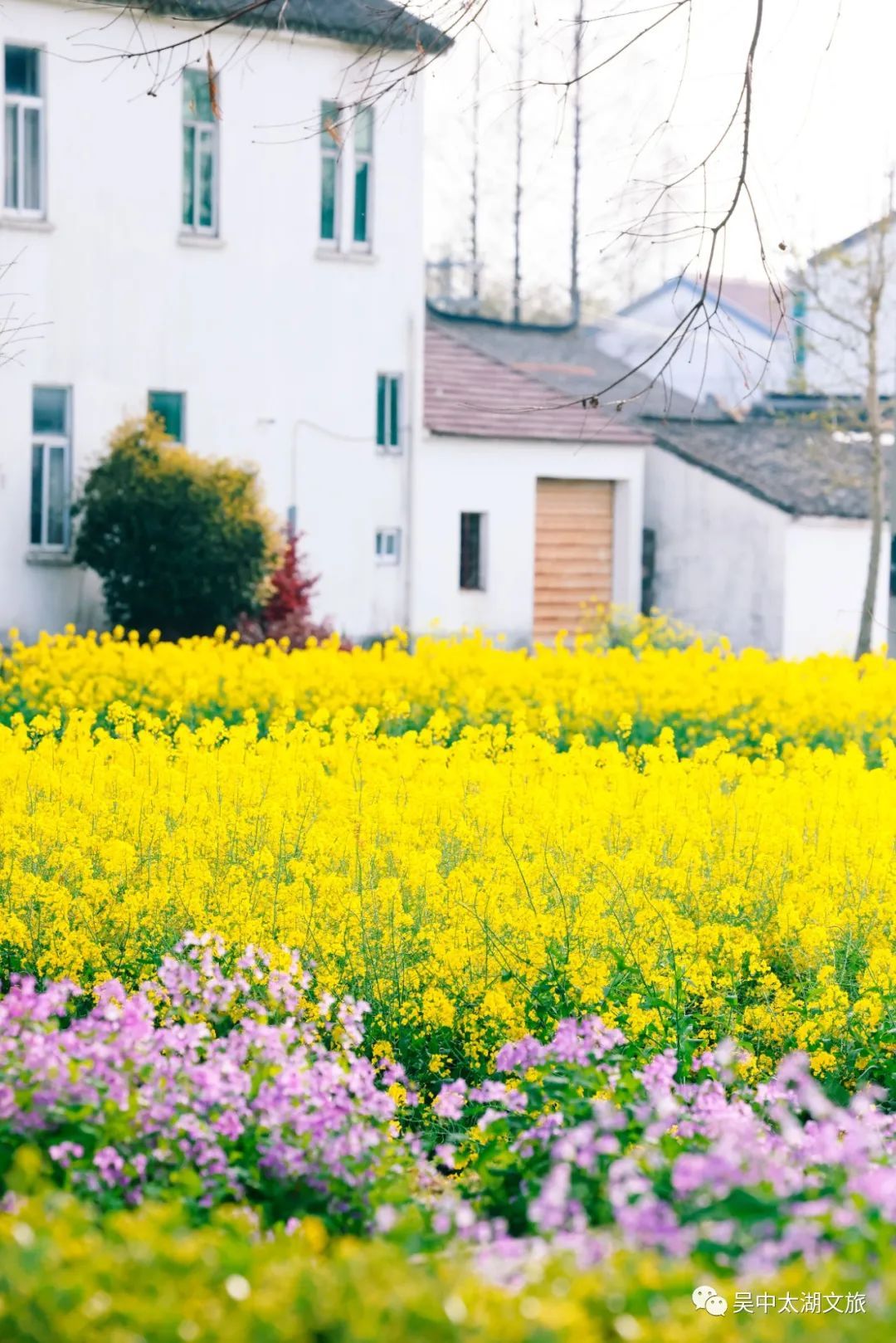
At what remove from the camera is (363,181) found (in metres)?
21.5

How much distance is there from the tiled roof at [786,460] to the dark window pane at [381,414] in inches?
242

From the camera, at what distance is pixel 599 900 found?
6.16 m

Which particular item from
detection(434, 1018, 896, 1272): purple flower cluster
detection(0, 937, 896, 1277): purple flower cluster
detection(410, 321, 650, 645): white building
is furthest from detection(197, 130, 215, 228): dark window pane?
detection(0, 937, 896, 1277): purple flower cluster

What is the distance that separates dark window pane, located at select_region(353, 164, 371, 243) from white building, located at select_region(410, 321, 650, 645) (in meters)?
2.68

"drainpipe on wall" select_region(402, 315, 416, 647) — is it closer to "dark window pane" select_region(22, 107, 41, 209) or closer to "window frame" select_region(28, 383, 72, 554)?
"window frame" select_region(28, 383, 72, 554)

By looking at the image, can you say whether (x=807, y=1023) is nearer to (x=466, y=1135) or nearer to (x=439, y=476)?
(x=466, y=1135)

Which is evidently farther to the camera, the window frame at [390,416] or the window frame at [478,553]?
the window frame at [478,553]

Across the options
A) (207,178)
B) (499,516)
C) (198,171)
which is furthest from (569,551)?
(198,171)

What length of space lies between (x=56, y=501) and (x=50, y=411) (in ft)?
3.13

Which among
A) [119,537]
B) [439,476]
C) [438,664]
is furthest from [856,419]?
[438,664]

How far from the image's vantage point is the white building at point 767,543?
25.9m

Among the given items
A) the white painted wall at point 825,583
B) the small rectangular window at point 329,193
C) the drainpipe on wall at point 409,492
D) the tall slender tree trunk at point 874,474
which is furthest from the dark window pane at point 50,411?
the white painted wall at point 825,583

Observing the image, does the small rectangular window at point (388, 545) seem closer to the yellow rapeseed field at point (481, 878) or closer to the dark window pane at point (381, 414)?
the dark window pane at point (381, 414)

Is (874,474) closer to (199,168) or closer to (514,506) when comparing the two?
(514,506)
